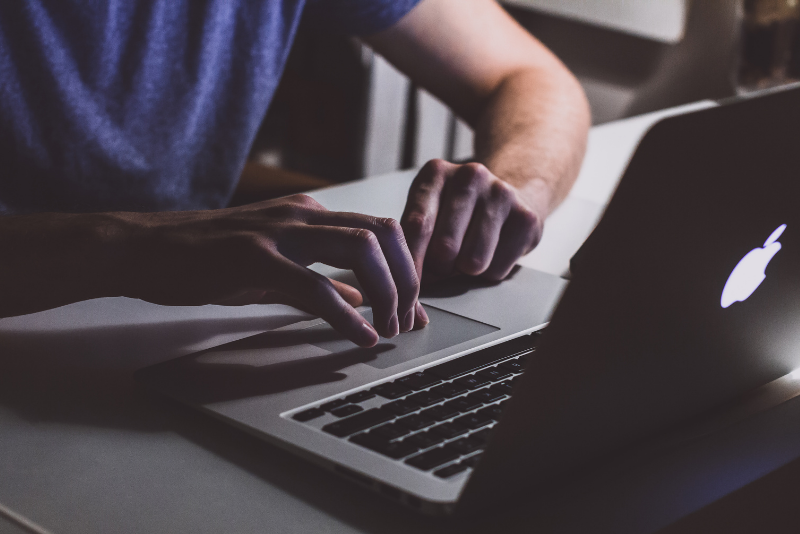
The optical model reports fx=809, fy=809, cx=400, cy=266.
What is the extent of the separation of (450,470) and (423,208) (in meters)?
0.33

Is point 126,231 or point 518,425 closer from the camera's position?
point 518,425

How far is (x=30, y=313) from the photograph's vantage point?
1.82 ft

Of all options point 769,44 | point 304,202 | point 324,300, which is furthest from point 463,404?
point 769,44

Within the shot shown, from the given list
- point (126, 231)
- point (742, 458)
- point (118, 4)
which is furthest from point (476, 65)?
point (742, 458)

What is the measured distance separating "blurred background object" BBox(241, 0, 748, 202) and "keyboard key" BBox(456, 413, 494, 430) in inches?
34.8

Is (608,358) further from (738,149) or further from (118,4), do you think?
(118,4)

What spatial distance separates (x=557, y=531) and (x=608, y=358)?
8 cm

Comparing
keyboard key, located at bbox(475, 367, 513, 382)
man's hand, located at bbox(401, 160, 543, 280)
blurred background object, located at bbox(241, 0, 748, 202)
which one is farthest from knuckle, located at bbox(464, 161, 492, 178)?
blurred background object, located at bbox(241, 0, 748, 202)

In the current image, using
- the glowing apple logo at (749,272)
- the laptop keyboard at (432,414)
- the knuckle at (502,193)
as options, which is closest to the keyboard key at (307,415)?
the laptop keyboard at (432,414)

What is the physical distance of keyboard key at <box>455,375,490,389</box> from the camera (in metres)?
0.45

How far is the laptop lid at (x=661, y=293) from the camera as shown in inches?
12.3

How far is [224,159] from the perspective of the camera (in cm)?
112

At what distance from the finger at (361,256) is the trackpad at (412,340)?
1 cm

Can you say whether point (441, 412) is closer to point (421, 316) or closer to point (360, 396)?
point (360, 396)
